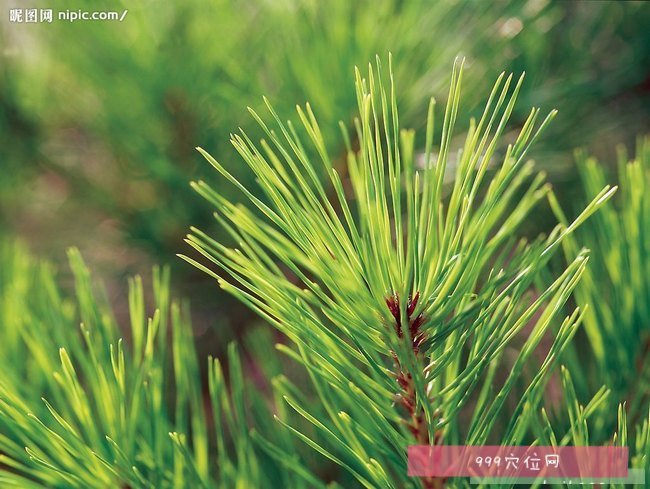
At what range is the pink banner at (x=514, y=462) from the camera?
205 mm

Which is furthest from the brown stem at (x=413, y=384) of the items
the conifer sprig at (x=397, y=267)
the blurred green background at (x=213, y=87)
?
the blurred green background at (x=213, y=87)

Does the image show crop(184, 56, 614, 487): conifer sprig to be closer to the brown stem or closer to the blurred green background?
the brown stem

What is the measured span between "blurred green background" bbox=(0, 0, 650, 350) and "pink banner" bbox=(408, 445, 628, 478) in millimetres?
162

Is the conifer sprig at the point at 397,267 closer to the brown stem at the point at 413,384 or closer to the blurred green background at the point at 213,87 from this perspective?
the brown stem at the point at 413,384

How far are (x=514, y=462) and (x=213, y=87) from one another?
0.22 meters

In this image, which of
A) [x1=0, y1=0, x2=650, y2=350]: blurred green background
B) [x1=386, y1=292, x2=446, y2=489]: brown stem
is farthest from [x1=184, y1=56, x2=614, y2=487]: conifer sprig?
[x1=0, y1=0, x2=650, y2=350]: blurred green background

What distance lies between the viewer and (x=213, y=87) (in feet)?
1.12

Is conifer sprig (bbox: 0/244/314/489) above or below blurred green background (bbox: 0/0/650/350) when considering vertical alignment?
below

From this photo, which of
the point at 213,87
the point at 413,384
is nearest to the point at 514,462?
the point at 413,384

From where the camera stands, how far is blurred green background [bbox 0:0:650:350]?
1.03 feet

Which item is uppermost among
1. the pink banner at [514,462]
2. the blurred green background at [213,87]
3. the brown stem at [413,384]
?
the blurred green background at [213,87]

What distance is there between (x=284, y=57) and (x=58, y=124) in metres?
0.16

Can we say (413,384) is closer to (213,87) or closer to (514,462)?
(514,462)

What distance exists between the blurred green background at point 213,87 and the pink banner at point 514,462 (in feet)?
0.53
